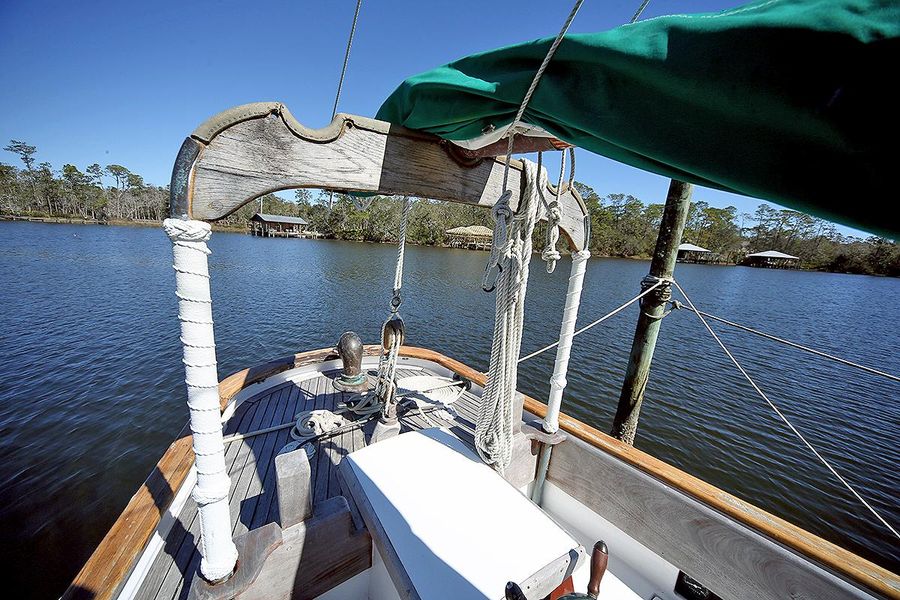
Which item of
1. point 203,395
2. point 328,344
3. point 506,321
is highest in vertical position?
point 506,321

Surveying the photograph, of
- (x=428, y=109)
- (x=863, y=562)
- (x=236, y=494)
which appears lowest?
(x=236, y=494)

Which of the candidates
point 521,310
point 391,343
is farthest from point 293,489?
point 391,343

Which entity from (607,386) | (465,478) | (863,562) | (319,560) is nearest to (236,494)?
(319,560)

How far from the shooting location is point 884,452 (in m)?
6.88

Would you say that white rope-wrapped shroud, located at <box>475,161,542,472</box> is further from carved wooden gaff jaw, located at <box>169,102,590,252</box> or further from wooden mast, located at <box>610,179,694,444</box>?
A: wooden mast, located at <box>610,179,694,444</box>

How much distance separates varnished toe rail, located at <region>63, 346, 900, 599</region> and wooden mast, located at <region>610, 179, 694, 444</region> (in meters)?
1.56

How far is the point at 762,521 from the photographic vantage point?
1.70 metres

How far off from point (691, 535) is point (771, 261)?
76075 millimetres

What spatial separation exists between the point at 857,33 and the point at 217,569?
246 centimetres

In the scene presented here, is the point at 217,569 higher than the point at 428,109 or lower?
lower

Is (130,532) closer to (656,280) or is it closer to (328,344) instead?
(656,280)

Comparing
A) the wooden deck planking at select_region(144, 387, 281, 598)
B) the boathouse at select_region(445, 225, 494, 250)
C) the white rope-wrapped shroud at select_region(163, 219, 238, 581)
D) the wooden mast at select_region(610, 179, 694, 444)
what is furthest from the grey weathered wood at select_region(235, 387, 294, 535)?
the boathouse at select_region(445, 225, 494, 250)

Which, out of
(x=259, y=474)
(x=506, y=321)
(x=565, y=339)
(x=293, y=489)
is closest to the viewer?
(x=293, y=489)

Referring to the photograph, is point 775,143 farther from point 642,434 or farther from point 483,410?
point 642,434
